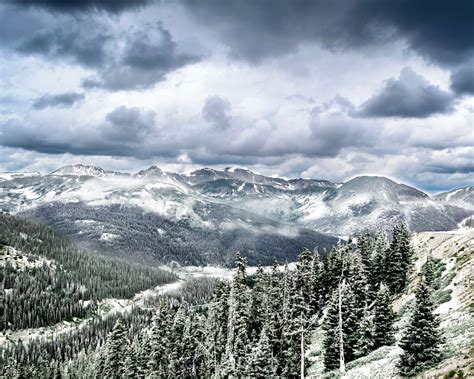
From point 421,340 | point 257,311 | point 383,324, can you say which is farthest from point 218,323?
point 421,340

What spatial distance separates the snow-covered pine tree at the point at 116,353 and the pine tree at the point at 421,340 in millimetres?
62123

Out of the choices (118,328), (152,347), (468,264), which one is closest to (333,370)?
A: (468,264)

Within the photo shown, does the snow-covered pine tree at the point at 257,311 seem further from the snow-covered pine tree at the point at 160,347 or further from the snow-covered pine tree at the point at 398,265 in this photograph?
the snow-covered pine tree at the point at 398,265

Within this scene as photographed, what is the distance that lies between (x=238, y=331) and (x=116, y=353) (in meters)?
32.6

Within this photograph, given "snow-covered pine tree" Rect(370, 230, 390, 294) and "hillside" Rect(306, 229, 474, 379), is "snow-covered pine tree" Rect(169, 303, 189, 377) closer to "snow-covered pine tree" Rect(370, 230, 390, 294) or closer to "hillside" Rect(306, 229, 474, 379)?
"hillside" Rect(306, 229, 474, 379)

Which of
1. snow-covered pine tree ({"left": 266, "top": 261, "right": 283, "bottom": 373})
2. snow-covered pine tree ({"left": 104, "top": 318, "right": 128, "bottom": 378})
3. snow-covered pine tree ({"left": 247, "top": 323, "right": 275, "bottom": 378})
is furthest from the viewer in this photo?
snow-covered pine tree ({"left": 104, "top": 318, "right": 128, "bottom": 378})

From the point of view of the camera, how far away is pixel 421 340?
34.2 meters

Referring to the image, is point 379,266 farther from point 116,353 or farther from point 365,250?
point 116,353

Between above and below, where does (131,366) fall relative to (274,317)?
below

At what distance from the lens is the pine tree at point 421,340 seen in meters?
33.5

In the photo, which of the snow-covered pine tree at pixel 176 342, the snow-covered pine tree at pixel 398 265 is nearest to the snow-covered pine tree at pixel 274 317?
the snow-covered pine tree at pixel 176 342

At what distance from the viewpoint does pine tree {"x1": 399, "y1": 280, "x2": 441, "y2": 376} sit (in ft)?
110

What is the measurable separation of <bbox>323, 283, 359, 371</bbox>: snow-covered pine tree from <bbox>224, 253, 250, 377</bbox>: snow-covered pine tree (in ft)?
43.8

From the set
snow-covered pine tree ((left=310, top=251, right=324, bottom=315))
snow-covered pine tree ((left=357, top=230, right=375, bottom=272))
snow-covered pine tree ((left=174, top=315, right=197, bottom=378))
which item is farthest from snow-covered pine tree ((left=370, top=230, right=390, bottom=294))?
snow-covered pine tree ((left=174, top=315, right=197, bottom=378))
